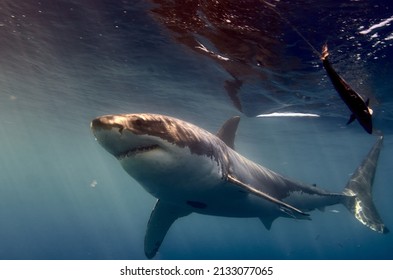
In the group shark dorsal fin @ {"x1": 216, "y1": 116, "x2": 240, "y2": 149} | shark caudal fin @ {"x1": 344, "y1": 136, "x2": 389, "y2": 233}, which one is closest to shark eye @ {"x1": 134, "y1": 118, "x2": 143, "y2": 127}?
shark dorsal fin @ {"x1": 216, "y1": 116, "x2": 240, "y2": 149}

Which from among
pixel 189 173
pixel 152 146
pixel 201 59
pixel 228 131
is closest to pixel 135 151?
pixel 152 146

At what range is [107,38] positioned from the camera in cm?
1273

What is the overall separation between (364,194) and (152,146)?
10757 millimetres

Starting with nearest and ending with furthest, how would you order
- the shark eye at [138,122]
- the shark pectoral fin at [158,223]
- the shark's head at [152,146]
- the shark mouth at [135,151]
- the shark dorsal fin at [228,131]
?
the shark's head at [152,146] < the shark eye at [138,122] < the shark mouth at [135,151] < the shark pectoral fin at [158,223] < the shark dorsal fin at [228,131]

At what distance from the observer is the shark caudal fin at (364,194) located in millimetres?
11523

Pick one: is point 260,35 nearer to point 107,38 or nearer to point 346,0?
point 346,0

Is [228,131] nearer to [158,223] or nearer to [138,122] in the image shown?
[158,223]

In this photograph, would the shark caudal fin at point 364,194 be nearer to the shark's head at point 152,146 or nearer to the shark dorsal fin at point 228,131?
the shark dorsal fin at point 228,131

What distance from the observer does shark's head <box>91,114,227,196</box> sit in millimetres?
4147

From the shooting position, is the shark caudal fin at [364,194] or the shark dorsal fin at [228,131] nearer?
the shark dorsal fin at [228,131]

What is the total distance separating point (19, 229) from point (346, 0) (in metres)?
80.9

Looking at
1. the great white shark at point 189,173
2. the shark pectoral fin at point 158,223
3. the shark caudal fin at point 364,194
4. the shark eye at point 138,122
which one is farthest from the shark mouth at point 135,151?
the shark caudal fin at point 364,194

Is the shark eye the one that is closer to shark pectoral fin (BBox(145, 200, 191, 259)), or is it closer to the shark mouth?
the shark mouth

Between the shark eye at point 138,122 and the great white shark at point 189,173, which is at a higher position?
the shark eye at point 138,122
